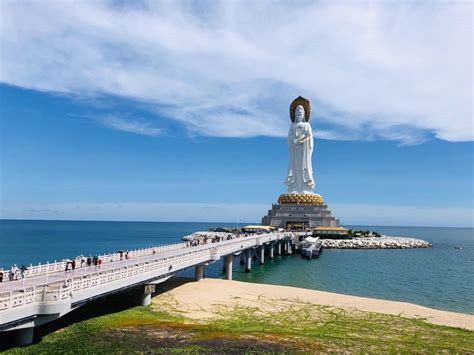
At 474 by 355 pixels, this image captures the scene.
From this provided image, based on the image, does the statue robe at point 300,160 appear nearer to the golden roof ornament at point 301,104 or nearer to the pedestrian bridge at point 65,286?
the golden roof ornament at point 301,104

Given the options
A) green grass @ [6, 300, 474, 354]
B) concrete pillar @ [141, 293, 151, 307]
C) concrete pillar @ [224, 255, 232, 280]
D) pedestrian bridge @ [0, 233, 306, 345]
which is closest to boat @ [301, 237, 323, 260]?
concrete pillar @ [224, 255, 232, 280]

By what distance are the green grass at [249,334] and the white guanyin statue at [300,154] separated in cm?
6404

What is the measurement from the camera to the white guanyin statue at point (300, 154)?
87.6m

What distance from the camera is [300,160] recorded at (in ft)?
290

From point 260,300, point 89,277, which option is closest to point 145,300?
point 89,277

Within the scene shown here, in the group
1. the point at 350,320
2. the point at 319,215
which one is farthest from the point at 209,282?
the point at 319,215

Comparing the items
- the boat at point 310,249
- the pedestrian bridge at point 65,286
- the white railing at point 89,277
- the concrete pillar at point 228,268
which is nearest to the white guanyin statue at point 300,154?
the boat at point 310,249

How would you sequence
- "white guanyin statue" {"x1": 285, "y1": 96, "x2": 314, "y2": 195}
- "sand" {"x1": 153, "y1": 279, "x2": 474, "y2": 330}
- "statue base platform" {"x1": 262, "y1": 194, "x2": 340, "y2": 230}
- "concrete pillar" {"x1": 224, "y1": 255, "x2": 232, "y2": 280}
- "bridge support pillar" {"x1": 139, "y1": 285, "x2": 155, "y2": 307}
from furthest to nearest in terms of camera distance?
"white guanyin statue" {"x1": 285, "y1": 96, "x2": 314, "y2": 195} → "statue base platform" {"x1": 262, "y1": 194, "x2": 340, "y2": 230} → "concrete pillar" {"x1": 224, "y1": 255, "x2": 232, "y2": 280} → "sand" {"x1": 153, "y1": 279, "x2": 474, "y2": 330} → "bridge support pillar" {"x1": 139, "y1": 285, "x2": 155, "y2": 307}

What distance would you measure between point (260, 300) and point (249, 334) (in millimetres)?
A: 8904

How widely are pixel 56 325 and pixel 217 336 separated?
6.91m

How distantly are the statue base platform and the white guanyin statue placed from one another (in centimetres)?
244

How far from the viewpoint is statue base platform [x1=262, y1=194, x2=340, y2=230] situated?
83000 mm

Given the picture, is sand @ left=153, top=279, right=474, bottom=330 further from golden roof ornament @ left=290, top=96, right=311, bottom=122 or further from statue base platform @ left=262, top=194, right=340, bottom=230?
golden roof ornament @ left=290, top=96, right=311, bottom=122

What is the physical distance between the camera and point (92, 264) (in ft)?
84.8
